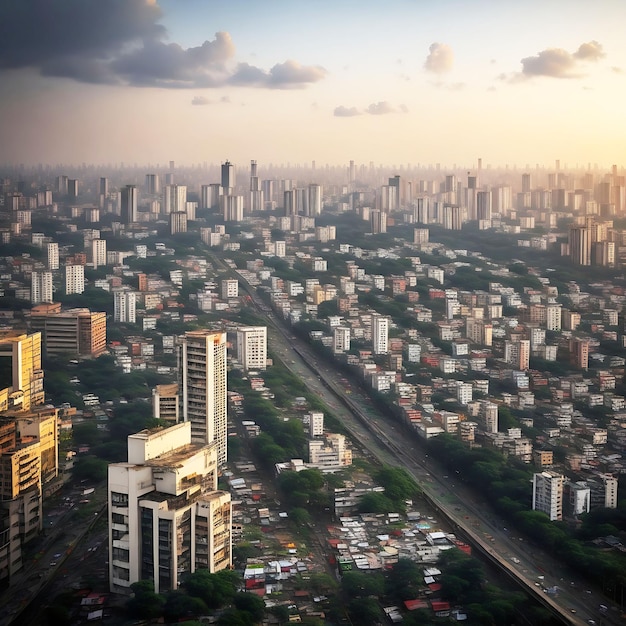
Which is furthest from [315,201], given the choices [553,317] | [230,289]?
[553,317]

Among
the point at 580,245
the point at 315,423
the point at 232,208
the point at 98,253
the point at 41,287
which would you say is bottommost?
the point at 315,423

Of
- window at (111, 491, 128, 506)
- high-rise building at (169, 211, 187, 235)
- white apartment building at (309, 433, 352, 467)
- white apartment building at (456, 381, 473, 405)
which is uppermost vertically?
high-rise building at (169, 211, 187, 235)

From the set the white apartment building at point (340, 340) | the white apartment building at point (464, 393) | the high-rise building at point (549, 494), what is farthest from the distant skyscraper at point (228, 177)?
the high-rise building at point (549, 494)

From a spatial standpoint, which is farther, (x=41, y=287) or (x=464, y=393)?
(x=41, y=287)

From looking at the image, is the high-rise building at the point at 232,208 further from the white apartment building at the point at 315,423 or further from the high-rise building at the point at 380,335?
the white apartment building at the point at 315,423

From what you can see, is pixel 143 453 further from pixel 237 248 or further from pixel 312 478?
pixel 237 248

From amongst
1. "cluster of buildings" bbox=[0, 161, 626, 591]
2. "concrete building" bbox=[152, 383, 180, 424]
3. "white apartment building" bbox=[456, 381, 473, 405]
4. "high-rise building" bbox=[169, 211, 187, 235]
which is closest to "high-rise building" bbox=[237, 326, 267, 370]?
"cluster of buildings" bbox=[0, 161, 626, 591]

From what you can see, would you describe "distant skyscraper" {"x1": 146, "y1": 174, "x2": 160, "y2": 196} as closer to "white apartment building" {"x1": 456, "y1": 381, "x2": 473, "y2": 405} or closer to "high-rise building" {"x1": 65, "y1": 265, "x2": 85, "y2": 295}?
"high-rise building" {"x1": 65, "y1": 265, "x2": 85, "y2": 295}

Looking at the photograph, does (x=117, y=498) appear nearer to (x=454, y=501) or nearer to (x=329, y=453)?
(x=329, y=453)
